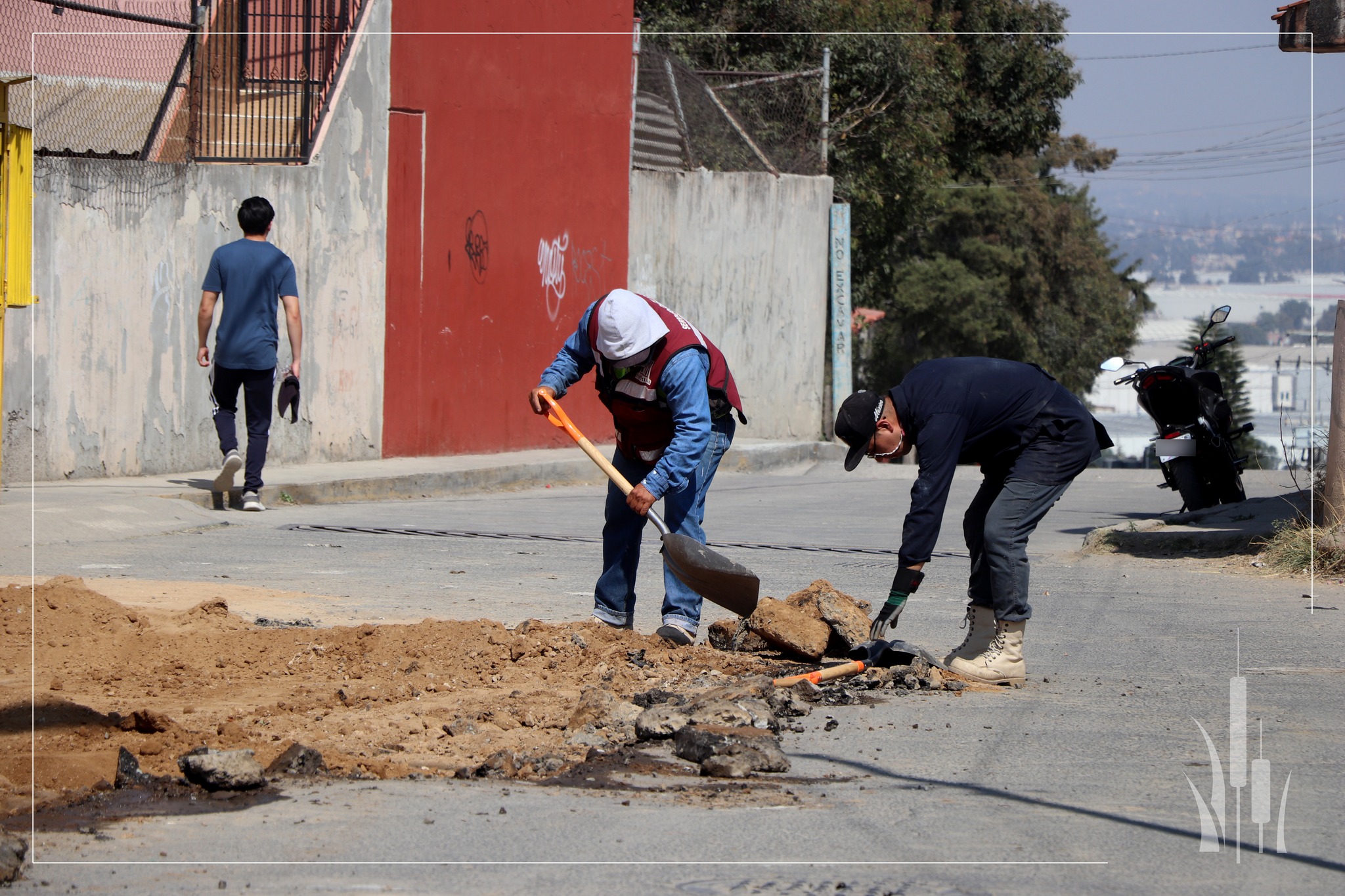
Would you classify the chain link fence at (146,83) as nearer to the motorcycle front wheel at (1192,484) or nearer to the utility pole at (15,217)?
the utility pole at (15,217)

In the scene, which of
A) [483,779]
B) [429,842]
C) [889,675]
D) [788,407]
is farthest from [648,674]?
[788,407]

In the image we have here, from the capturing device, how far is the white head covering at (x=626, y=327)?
5.89 m

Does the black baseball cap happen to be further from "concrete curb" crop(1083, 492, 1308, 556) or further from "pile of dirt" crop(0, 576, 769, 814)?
"concrete curb" crop(1083, 492, 1308, 556)

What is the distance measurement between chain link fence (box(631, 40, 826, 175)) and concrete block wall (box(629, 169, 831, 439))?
366 millimetres

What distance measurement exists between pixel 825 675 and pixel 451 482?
25.4ft

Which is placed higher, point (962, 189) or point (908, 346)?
point (962, 189)

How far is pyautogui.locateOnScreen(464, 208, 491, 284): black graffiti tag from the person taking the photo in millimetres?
14352

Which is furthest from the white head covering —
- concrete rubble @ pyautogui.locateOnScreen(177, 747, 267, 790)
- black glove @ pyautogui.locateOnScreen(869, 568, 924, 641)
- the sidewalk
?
the sidewalk

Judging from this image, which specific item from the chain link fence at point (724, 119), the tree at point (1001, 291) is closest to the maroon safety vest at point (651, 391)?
the chain link fence at point (724, 119)

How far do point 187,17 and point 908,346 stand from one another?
87.2 feet

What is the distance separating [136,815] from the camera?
381 cm

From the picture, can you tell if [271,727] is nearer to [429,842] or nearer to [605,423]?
[429,842]

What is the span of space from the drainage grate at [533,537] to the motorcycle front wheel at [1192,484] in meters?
2.23

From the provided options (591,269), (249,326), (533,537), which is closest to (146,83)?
(249,326)
